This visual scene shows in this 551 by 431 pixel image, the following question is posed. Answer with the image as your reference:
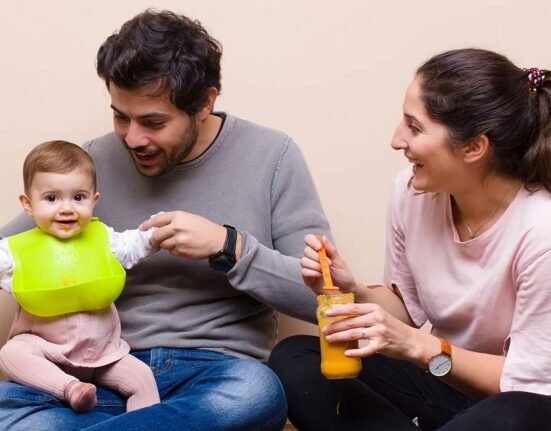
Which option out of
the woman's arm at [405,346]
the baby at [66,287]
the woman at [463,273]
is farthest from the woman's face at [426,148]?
the baby at [66,287]

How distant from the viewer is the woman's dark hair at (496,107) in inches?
65.9

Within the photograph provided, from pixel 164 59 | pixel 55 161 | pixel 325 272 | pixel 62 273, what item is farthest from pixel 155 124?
pixel 325 272

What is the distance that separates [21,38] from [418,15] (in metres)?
1.02

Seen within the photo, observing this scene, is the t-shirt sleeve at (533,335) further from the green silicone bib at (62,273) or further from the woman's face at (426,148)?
the green silicone bib at (62,273)

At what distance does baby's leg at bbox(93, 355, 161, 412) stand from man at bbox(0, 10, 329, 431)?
0.03 m

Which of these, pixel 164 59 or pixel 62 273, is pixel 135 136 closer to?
pixel 164 59

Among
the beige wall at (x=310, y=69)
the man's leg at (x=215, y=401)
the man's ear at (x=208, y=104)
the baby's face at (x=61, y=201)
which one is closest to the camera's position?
the man's leg at (x=215, y=401)

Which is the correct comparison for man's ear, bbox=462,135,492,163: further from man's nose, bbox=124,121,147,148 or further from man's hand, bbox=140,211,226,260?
man's nose, bbox=124,121,147,148

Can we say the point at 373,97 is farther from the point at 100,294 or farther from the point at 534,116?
the point at 100,294

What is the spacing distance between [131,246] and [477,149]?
0.76m

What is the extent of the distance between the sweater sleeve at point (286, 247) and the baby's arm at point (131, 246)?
191 millimetres

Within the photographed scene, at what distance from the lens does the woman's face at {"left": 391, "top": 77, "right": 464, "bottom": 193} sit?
5.59ft

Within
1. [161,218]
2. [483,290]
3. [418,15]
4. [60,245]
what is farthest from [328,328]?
[418,15]

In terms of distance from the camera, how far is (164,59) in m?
1.92
